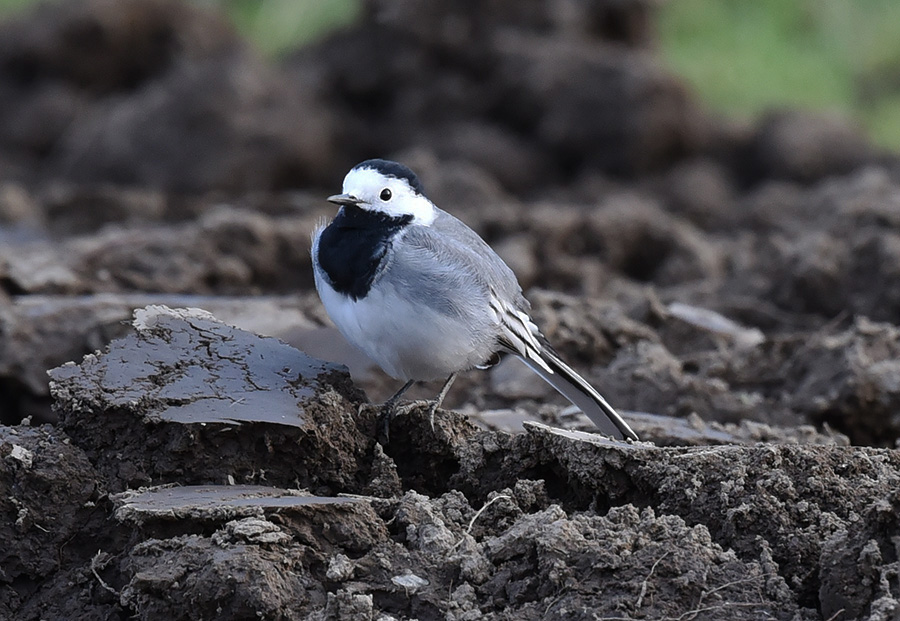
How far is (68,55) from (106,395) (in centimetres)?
994

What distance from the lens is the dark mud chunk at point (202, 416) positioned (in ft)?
11.3

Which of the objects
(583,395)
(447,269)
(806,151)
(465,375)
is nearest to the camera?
(447,269)

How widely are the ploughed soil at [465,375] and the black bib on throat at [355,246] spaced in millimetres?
394

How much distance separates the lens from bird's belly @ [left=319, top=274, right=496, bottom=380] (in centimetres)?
420

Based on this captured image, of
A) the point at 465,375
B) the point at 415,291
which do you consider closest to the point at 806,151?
the point at 465,375

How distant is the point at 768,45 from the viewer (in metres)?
16.8

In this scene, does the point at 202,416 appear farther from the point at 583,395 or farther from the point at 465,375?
the point at 465,375

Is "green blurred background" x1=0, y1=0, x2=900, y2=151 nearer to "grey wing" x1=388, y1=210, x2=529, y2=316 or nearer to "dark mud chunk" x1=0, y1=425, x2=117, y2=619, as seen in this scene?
"grey wing" x1=388, y1=210, x2=529, y2=316

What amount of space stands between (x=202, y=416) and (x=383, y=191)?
1.25 meters

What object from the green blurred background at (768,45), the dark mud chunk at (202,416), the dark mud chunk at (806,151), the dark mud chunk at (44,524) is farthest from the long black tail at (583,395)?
the green blurred background at (768,45)

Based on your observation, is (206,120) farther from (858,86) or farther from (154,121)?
(858,86)

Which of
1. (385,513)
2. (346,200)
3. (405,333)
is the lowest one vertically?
(385,513)

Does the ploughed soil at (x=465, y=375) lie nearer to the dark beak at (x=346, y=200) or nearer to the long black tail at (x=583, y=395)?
the long black tail at (x=583, y=395)

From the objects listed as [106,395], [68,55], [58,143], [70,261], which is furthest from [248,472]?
[68,55]
